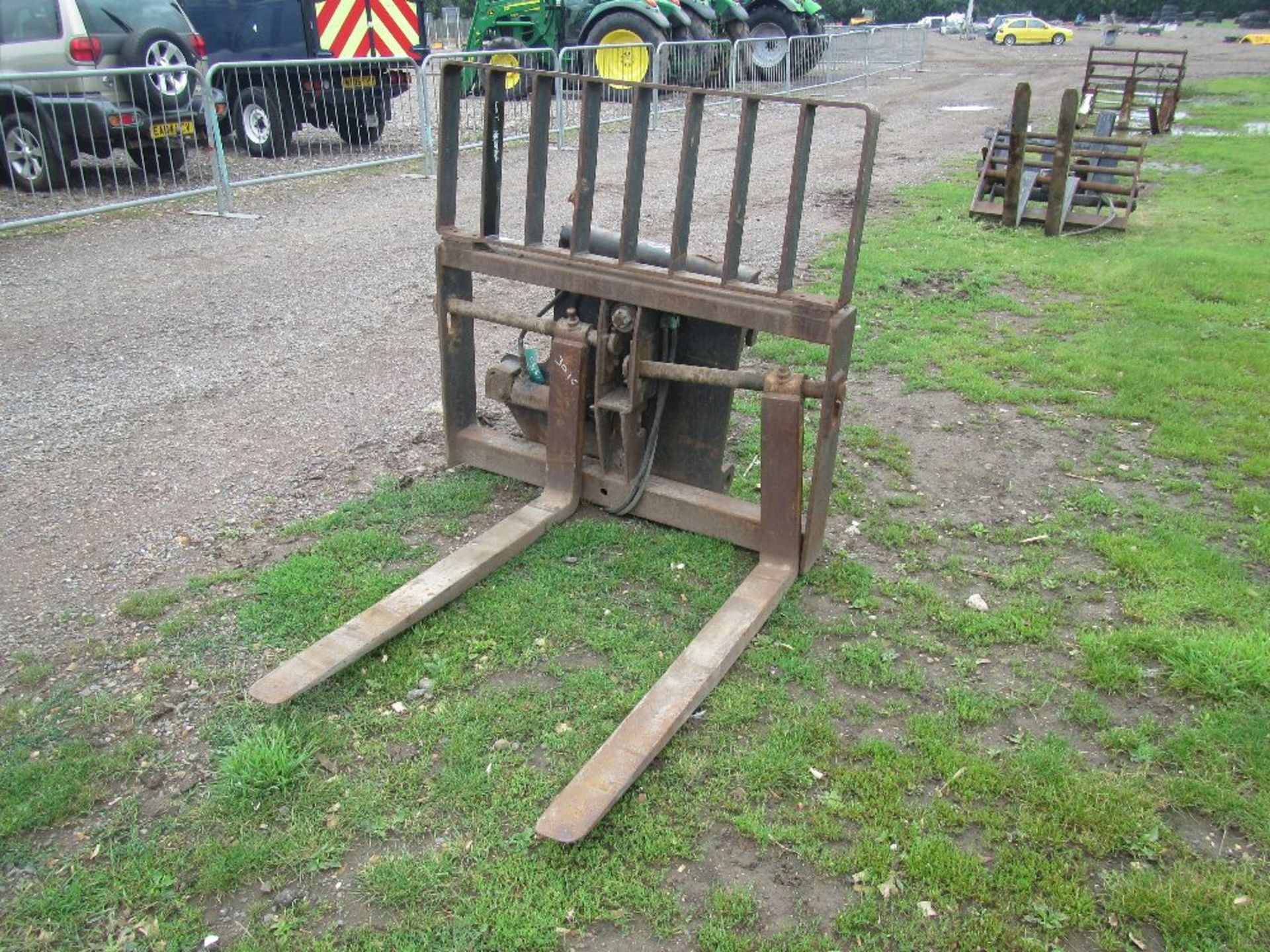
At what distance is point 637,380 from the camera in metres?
3.79

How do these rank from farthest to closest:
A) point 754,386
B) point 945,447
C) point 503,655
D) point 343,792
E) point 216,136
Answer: point 216,136
point 945,447
point 754,386
point 503,655
point 343,792

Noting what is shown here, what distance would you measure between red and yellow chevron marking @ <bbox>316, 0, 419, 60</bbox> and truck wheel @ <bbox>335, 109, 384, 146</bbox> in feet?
2.56

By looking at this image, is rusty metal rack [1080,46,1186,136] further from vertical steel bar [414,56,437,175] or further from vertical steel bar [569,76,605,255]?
vertical steel bar [569,76,605,255]

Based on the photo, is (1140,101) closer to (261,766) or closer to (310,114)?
(310,114)

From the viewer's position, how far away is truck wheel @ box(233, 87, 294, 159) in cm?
1191

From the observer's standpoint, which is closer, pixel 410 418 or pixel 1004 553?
pixel 1004 553

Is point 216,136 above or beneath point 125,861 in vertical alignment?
above

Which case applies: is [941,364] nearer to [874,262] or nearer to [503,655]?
[874,262]

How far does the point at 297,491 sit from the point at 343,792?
1.95m

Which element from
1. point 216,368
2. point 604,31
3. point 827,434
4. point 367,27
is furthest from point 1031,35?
point 827,434

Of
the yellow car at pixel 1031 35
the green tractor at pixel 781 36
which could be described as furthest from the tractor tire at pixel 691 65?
the yellow car at pixel 1031 35

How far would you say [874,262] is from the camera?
813 centimetres

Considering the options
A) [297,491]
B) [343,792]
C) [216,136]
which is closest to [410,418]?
[297,491]

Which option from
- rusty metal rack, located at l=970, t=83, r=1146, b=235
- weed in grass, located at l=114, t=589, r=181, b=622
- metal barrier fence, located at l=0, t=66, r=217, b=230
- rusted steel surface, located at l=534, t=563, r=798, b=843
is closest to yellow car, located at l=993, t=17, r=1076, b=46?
rusty metal rack, located at l=970, t=83, r=1146, b=235
